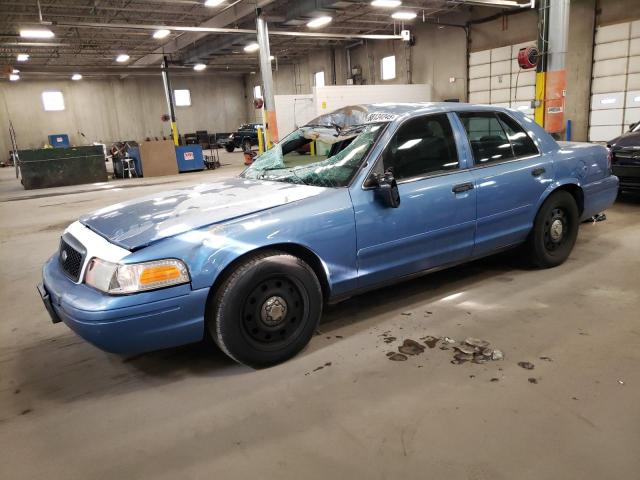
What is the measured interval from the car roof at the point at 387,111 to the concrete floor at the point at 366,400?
54.6 inches

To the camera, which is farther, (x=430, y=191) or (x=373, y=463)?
(x=430, y=191)

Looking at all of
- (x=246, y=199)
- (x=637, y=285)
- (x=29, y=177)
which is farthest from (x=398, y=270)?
(x=29, y=177)

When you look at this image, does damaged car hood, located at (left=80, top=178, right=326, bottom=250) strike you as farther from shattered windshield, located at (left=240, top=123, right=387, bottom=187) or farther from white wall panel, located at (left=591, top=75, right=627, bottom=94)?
white wall panel, located at (left=591, top=75, right=627, bottom=94)

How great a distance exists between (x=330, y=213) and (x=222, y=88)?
104 feet

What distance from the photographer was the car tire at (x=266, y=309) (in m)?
2.50

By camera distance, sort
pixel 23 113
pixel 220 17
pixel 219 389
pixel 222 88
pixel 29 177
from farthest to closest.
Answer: pixel 222 88 → pixel 23 113 → pixel 220 17 → pixel 29 177 → pixel 219 389

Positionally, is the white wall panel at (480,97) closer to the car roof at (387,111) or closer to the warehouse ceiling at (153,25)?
the warehouse ceiling at (153,25)

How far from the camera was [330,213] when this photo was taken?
278cm

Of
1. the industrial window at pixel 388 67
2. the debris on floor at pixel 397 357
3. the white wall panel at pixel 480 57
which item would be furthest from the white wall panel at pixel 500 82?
the debris on floor at pixel 397 357

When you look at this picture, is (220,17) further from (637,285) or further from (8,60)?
(637,285)

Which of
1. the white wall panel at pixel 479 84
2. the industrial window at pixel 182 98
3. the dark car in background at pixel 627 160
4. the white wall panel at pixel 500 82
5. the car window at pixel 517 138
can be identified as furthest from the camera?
the industrial window at pixel 182 98

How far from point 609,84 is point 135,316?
14129 millimetres

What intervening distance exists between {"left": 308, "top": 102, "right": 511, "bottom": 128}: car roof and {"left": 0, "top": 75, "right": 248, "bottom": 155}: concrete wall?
95.4ft

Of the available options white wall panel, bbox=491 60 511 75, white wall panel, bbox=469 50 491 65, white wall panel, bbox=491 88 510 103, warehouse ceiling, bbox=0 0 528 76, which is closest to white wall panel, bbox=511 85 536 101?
white wall panel, bbox=491 88 510 103
